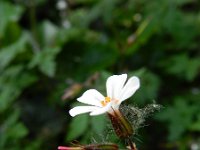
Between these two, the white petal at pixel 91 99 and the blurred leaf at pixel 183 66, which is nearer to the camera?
the white petal at pixel 91 99

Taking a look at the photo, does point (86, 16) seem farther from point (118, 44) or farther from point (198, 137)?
point (198, 137)

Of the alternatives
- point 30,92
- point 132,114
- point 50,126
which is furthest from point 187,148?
point 132,114

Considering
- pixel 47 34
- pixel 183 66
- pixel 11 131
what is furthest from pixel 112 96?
pixel 47 34

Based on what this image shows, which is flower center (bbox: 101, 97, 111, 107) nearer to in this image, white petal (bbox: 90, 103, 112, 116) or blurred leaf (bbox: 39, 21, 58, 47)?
white petal (bbox: 90, 103, 112, 116)

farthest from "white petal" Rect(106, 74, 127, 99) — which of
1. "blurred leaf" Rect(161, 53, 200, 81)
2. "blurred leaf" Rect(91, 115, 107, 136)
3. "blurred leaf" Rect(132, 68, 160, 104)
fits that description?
"blurred leaf" Rect(161, 53, 200, 81)

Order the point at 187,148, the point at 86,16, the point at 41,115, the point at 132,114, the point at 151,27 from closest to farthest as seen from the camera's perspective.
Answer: the point at 132,114 → the point at 187,148 → the point at 151,27 → the point at 41,115 → the point at 86,16

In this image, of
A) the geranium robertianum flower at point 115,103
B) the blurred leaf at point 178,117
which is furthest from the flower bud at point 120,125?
the blurred leaf at point 178,117

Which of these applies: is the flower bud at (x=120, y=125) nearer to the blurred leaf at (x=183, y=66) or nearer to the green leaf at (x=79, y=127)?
the green leaf at (x=79, y=127)
